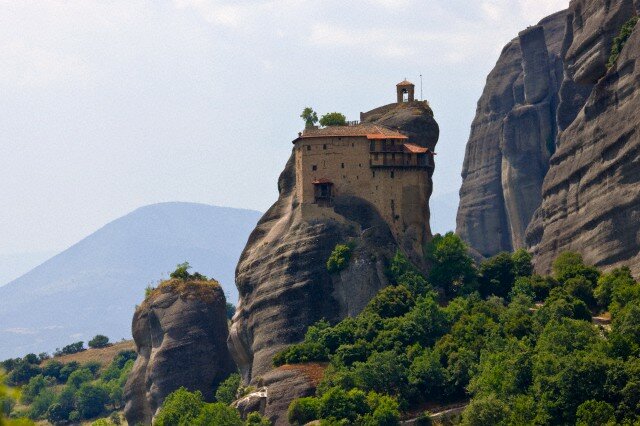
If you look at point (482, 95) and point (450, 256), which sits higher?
point (482, 95)

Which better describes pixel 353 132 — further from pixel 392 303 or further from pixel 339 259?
pixel 392 303

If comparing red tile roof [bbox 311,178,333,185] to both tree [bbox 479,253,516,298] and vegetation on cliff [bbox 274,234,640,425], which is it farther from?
tree [bbox 479,253,516,298]

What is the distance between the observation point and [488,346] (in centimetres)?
10575

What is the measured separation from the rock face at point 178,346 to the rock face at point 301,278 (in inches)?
276

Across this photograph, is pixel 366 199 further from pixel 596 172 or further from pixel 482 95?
pixel 482 95

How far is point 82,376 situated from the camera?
578 feet

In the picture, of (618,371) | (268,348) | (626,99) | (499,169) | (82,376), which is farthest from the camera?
(499,169)

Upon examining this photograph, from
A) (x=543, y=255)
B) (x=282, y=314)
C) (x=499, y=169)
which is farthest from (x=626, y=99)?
(x=499, y=169)

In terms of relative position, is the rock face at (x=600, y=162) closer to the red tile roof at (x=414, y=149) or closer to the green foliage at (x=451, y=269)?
the green foliage at (x=451, y=269)

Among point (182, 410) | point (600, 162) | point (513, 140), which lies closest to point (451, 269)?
point (600, 162)

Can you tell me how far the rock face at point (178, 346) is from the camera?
133750 millimetres

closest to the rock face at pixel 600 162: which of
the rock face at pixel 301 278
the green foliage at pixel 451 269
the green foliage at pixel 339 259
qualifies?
the green foliage at pixel 451 269

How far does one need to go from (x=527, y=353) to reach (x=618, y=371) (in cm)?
952

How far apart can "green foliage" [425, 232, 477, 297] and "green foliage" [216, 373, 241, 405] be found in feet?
58.8
